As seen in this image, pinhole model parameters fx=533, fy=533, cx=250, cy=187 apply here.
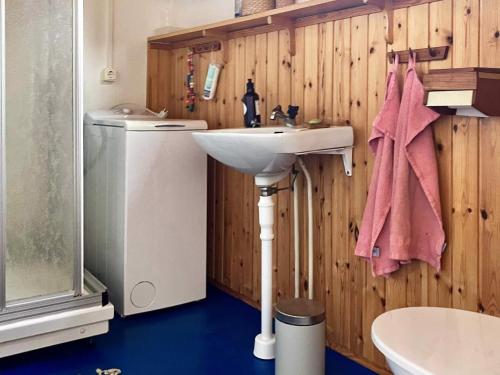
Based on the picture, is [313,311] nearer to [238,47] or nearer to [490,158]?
[490,158]

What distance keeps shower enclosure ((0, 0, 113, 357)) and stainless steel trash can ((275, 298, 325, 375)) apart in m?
0.89

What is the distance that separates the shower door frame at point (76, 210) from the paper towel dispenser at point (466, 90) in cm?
139

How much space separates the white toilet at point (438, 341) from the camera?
1272 mm

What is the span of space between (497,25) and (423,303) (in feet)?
3.36

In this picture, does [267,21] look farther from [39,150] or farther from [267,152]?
[39,150]

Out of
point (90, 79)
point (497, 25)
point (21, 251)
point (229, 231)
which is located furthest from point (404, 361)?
point (90, 79)

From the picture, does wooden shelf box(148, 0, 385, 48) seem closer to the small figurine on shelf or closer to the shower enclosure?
the small figurine on shelf

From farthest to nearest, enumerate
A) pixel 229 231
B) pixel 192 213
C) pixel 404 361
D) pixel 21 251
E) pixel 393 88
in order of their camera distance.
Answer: pixel 229 231 → pixel 192 213 → pixel 21 251 → pixel 393 88 → pixel 404 361

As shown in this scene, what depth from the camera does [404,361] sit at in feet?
4.30

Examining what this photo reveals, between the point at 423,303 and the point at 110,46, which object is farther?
the point at 110,46

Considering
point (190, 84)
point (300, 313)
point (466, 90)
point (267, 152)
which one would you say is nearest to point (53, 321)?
point (300, 313)

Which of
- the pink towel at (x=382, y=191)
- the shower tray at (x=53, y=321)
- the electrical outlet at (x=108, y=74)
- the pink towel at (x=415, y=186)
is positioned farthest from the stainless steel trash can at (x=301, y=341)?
the electrical outlet at (x=108, y=74)

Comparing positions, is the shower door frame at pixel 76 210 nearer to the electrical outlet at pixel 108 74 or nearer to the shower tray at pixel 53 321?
the shower tray at pixel 53 321

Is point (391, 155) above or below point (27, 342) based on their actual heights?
above
